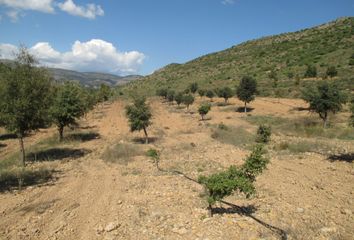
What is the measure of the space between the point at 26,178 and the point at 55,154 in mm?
6998

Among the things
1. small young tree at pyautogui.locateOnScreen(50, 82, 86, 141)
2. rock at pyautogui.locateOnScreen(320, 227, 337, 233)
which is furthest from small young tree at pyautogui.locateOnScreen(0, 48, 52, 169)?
rock at pyautogui.locateOnScreen(320, 227, 337, 233)

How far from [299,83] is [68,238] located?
52738 millimetres

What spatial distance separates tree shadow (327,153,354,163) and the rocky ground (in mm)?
451

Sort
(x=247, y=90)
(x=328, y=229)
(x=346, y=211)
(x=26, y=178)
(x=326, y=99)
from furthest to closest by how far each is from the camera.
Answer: (x=247, y=90), (x=326, y=99), (x=26, y=178), (x=346, y=211), (x=328, y=229)

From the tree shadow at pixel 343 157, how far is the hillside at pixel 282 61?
32.6 m

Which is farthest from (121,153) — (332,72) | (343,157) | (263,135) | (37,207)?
(332,72)

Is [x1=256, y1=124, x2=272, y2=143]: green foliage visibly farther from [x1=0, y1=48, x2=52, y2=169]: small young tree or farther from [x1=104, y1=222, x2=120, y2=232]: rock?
[x1=104, y1=222, x2=120, y2=232]: rock

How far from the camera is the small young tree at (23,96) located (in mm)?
19359

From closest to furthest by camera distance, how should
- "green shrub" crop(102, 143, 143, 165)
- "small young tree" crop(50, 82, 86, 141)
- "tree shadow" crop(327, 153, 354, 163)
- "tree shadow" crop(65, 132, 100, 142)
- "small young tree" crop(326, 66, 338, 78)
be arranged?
"tree shadow" crop(327, 153, 354, 163) → "green shrub" crop(102, 143, 143, 165) → "small young tree" crop(50, 82, 86, 141) → "tree shadow" crop(65, 132, 100, 142) → "small young tree" crop(326, 66, 338, 78)

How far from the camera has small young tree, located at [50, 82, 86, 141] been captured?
2817cm

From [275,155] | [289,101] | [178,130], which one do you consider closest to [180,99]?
[289,101]

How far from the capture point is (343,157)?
19.8 metres

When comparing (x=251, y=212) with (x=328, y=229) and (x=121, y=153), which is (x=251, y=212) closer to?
(x=328, y=229)

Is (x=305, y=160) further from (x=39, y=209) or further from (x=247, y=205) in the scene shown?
(x=39, y=209)
